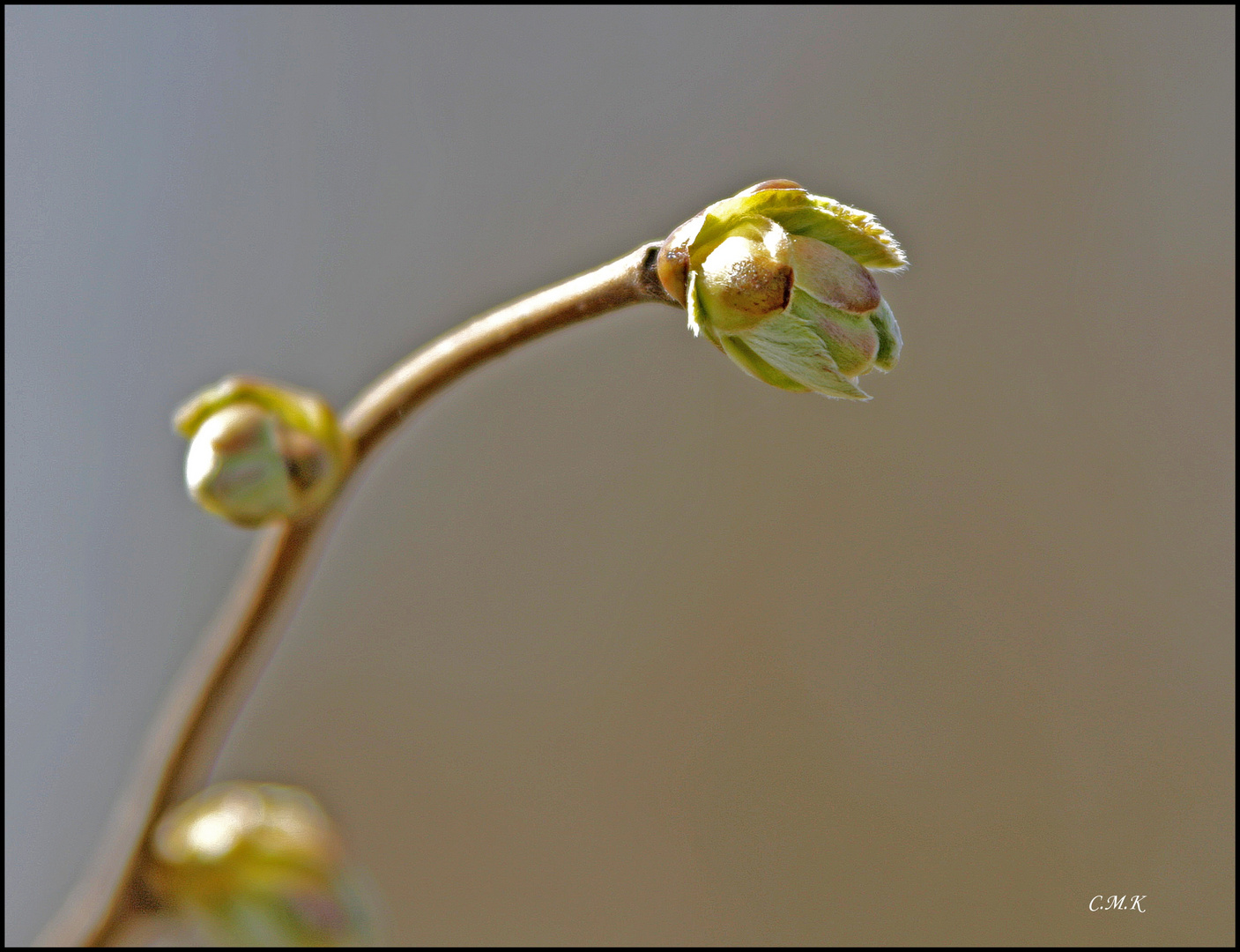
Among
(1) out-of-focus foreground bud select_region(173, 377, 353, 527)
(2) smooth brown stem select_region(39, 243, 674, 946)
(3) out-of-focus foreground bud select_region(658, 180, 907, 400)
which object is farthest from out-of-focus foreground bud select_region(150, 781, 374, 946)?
(3) out-of-focus foreground bud select_region(658, 180, 907, 400)

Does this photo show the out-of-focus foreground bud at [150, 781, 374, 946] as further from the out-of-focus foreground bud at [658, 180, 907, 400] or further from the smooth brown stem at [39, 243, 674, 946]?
the out-of-focus foreground bud at [658, 180, 907, 400]

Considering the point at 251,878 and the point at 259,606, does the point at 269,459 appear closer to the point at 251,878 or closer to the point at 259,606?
the point at 259,606

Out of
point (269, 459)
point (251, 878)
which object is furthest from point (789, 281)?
Result: point (251, 878)

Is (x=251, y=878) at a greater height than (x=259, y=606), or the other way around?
(x=259, y=606)

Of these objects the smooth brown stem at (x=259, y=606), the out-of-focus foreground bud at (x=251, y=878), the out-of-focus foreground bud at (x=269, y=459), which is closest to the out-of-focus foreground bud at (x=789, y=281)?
the smooth brown stem at (x=259, y=606)

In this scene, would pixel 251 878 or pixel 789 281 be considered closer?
pixel 789 281

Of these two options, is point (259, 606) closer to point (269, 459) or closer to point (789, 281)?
point (269, 459)

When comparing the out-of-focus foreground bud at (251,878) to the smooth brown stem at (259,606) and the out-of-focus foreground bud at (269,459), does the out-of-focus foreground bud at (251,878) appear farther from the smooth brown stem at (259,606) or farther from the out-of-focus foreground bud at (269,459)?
the out-of-focus foreground bud at (269,459)
